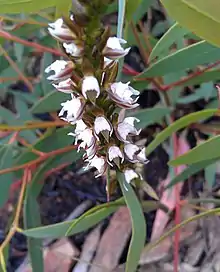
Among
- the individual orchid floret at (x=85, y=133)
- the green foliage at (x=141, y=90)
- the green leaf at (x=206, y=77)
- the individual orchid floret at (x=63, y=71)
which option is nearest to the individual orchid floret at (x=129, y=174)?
the green foliage at (x=141, y=90)

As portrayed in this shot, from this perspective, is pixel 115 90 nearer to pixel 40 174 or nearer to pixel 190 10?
pixel 190 10

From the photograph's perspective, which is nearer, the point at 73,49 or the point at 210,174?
the point at 73,49

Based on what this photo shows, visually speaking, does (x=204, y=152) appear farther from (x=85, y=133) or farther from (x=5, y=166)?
(x=5, y=166)

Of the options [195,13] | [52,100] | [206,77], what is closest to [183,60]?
[206,77]

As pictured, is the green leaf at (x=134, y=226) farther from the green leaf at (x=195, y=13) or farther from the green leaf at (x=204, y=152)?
the green leaf at (x=195, y=13)

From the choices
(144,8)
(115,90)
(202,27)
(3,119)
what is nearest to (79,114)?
(115,90)
